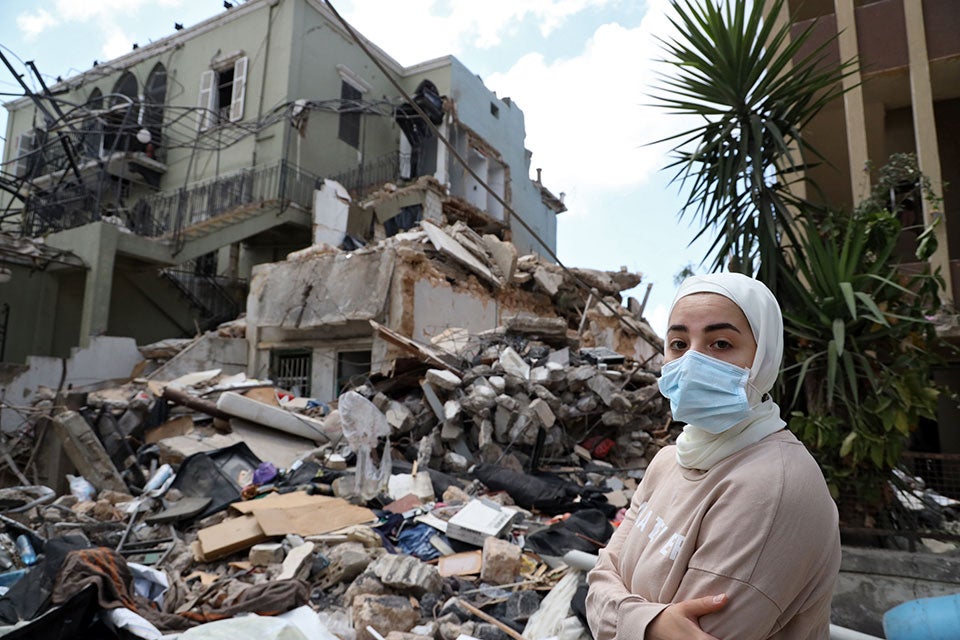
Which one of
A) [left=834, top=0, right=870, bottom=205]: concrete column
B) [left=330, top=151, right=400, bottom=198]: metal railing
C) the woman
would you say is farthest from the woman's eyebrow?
[left=330, top=151, right=400, bottom=198]: metal railing

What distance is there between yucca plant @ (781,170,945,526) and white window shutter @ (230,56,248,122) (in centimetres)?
1702

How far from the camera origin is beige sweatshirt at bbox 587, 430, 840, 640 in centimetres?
104

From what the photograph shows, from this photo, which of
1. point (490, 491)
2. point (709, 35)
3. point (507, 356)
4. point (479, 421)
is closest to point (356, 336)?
point (507, 356)

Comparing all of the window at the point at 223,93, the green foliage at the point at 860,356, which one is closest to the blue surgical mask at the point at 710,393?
the green foliage at the point at 860,356

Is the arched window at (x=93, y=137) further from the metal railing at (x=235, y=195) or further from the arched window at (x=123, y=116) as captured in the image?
the metal railing at (x=235, y=195)

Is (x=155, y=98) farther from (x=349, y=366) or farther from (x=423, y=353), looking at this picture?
(x=423, y=353)

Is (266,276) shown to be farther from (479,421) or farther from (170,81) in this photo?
(170,81)

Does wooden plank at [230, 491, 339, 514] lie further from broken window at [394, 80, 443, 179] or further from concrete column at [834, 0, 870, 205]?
broken window at [394, 80, 443, 179]

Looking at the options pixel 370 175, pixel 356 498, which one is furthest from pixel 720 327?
pixel 370 175

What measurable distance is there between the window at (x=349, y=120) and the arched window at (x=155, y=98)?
5699mm

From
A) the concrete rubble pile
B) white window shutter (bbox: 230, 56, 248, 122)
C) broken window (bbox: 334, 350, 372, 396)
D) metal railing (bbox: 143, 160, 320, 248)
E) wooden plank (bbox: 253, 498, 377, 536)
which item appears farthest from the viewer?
white window shutter (bbox: 230, 56, 248, 122)

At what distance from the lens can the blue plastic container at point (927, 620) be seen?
267 cm

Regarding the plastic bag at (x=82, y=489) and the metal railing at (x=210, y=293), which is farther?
the metal railing at (x=210, y=293)

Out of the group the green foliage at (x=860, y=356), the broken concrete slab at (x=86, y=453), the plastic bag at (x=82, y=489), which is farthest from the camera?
the broken concrete slab at (x=86, y=453)
